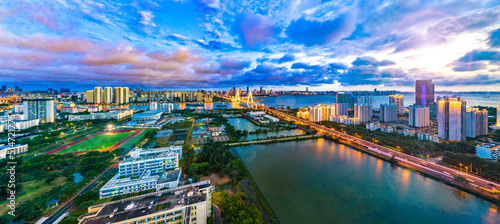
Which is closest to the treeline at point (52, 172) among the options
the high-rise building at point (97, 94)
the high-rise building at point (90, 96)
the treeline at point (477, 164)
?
the treeline at point (477, 164)

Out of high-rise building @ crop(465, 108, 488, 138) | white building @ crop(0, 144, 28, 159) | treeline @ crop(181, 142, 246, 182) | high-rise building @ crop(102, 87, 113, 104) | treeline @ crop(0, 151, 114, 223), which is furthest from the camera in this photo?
high-rise building @ crop(102, 87, 113, 104)

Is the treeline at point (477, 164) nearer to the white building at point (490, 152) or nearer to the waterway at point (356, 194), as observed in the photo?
the white building at point (490, 152)

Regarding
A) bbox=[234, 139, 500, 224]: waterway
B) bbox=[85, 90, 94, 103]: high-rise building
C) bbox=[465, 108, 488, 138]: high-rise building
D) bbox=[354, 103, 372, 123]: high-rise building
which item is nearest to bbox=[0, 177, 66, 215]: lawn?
bbox=[234, 139, 500, 224]: waterway

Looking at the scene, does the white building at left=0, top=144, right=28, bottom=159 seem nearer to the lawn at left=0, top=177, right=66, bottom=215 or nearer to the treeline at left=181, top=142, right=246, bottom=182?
the lawn at left=0, top=177, right=66, bottom=215

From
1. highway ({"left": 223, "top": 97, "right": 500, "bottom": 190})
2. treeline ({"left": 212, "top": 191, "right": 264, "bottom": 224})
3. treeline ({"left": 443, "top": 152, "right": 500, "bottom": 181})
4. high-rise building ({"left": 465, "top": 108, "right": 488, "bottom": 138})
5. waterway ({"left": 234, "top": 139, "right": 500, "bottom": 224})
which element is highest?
high-rise building ({"left": 465, "top": 108, "right": 488, "bottom": 138})

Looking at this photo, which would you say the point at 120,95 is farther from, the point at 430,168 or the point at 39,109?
the point at 430,168

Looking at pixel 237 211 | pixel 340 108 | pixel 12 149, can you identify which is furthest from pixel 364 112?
pixel 12 149
